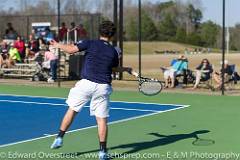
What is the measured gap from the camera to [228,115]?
39.5 feet

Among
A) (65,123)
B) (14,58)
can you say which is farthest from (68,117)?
(14,58)

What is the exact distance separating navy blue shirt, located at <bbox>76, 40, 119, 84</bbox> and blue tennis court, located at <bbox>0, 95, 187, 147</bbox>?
7.12ft

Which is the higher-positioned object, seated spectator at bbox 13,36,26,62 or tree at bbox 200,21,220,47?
tree at bbox 200,21,220,47

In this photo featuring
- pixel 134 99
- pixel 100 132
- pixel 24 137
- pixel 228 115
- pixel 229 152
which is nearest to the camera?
pixel 100 132

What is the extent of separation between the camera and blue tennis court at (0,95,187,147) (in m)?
9.91

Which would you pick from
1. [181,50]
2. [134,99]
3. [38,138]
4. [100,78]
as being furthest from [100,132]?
[181,50]

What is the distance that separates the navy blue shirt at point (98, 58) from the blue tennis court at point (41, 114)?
217 cm

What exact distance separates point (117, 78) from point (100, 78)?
13.7 metres

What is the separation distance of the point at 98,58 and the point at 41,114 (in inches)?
205

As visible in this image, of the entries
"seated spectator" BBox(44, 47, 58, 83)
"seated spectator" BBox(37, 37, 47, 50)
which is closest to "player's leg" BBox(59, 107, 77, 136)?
"seated spectator" BBox(44, 47, 58, 83)

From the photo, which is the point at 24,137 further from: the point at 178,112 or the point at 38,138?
the point at 178,112

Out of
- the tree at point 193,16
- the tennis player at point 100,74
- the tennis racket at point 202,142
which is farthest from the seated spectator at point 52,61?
the tree at point 193,16

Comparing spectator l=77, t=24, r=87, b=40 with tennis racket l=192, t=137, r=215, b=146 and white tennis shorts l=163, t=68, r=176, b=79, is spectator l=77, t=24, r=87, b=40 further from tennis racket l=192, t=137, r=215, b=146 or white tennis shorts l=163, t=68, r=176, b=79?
tennis racket l=192, t=137, r=215, b=146

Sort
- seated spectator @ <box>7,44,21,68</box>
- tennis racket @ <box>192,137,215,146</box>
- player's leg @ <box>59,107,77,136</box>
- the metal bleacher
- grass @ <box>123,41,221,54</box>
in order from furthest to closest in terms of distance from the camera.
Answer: grass @ <box>123,41,221,54</box> → seated spectator @ <box>7,44,21,68</box> → the metal bleacher → tennis racket @ <box>192,137,215,146</box> → player's leg @ <box>59,107,77,136</box>
